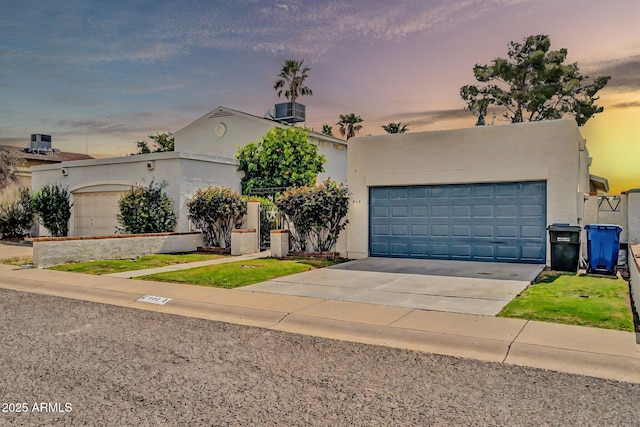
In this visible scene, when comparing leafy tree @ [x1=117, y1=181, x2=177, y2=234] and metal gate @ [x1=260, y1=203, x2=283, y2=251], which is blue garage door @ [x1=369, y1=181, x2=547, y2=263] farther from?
leafy tree @ [x1=117, y1=181, x2=177, y2=234]

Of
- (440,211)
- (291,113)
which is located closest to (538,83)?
(291,113)

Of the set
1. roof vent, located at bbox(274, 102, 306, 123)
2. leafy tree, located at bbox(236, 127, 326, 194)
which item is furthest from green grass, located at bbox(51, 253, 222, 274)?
roof vent, located at bbox(274, 102, 306, 123)

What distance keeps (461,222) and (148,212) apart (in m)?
11.0

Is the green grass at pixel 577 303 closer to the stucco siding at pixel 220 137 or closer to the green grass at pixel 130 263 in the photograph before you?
the green grass at pixel 130 263

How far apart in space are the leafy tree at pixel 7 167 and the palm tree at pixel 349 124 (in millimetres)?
28244

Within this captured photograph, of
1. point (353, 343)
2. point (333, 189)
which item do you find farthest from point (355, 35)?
point (353, 343)

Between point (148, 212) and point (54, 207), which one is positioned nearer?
point (148, 212)

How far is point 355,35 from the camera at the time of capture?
16266 mm

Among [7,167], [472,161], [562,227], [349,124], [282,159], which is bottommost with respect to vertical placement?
[562,227]

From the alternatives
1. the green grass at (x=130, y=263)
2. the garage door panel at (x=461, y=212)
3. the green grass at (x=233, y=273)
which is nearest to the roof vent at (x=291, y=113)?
the green grass at (x=130, y=263)

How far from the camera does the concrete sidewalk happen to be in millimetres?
5559

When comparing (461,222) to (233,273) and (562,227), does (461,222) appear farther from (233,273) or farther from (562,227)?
(233,273)

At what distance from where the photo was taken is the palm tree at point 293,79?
41656mm

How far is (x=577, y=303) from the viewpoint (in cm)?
812
